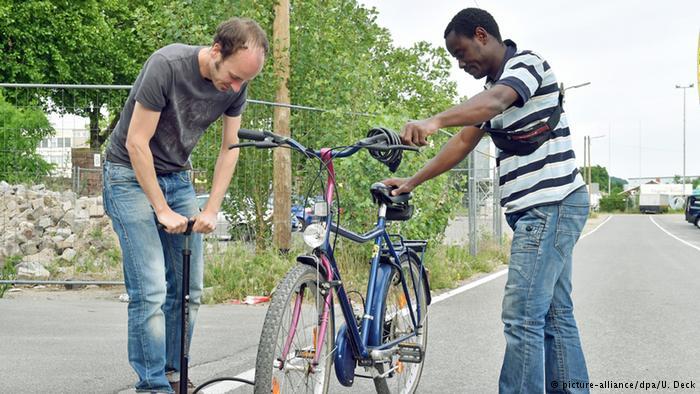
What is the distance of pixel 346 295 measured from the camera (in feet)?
12.9

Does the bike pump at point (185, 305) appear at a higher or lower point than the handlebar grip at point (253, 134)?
lower

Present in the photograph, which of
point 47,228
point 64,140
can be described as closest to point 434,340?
point 64,140

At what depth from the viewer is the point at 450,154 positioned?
434 cm

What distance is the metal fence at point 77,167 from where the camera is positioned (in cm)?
998

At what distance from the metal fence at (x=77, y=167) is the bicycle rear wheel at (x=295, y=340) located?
547cm

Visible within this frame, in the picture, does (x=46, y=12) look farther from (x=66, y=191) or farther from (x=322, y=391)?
(x=322, y=391)

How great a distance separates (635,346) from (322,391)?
3727 millimetres

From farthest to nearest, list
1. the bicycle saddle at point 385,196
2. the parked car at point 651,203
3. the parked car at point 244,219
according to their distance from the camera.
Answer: the parked car at point 651,203, the parked car at point 244,219, the bicycle saddle at point 385,196

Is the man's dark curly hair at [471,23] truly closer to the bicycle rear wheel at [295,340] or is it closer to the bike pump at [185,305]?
the bicycle rear wheel at [295,340]

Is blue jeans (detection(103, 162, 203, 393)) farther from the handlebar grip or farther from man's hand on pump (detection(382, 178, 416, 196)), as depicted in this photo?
man's hand on pump (detection(382, 178, 416, 196))

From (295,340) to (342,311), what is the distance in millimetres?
385

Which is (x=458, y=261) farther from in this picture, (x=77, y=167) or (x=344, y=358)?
(x=344, y=358)

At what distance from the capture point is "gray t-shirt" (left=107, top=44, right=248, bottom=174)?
3885 mm

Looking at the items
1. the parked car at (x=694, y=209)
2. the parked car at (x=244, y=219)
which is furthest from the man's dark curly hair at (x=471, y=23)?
the parked car at (x=694, y=209)
